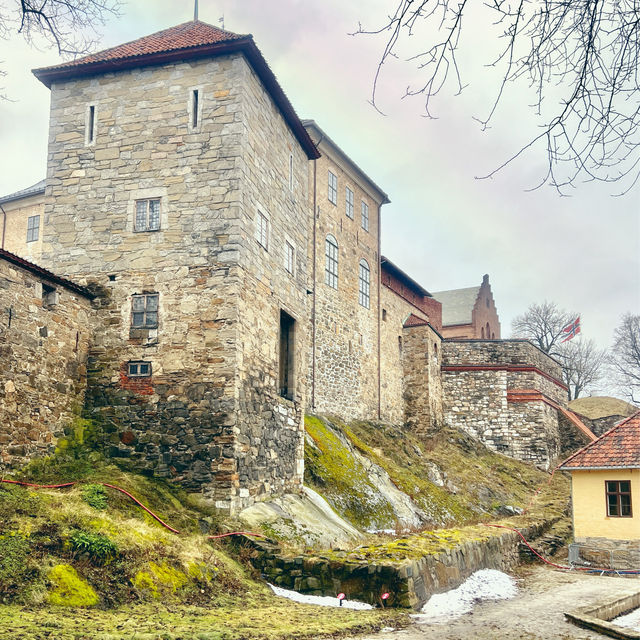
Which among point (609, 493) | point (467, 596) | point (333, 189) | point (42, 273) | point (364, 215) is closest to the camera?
point (467, 596)

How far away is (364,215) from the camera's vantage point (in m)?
30.0

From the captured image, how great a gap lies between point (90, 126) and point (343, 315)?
45.5 feet

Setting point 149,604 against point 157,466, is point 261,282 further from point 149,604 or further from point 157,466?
point 149,604

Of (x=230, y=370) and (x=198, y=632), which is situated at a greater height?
(x=230, y=370)

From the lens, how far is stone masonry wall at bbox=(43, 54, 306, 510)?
12664 mm

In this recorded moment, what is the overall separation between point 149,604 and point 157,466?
4.47m

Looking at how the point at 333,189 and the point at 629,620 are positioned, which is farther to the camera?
the point at 333,189

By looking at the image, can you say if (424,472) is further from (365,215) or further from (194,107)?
(194,107)

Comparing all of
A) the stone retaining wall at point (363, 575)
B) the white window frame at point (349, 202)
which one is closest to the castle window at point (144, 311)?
the stone retaining wall at point (363, 575)

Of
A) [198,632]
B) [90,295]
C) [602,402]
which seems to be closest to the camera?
[198,632]

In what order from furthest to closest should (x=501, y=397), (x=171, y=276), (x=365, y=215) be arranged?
(x=501, y=397) < (x=365, y=215) < (x=171, y=276)

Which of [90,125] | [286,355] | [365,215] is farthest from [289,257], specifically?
[365,215]

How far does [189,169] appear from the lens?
13773mm

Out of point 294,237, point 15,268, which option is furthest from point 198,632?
point 294,237
